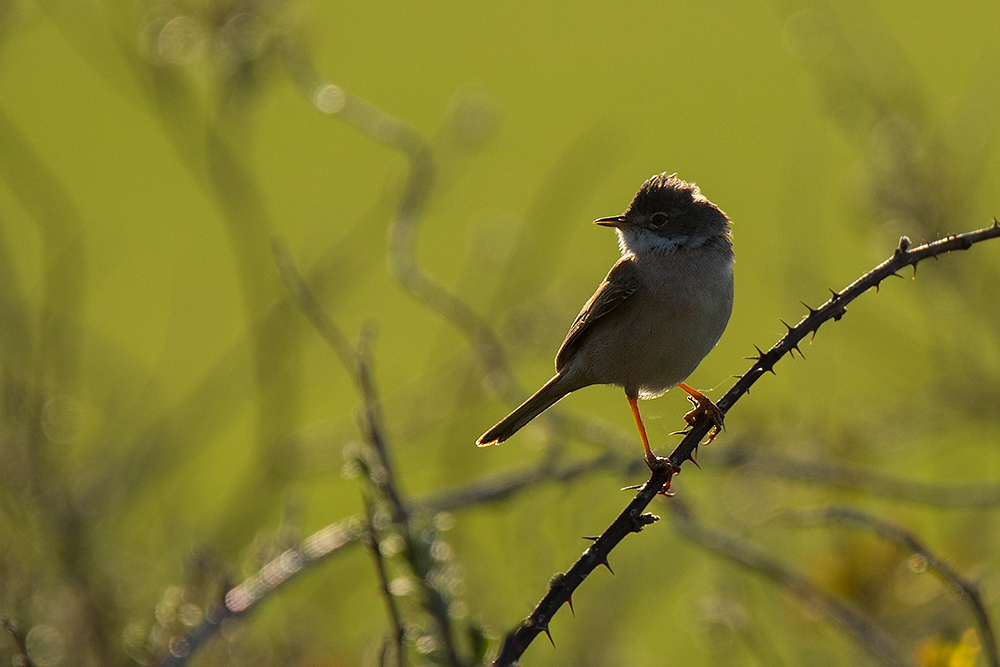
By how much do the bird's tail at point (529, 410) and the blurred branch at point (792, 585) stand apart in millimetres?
522

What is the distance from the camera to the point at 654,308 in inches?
129

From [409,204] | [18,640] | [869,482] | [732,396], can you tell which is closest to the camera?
[18,640]

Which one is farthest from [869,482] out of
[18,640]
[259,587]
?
[18,640]

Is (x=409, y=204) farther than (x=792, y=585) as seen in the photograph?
Yes

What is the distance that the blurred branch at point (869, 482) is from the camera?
367cm

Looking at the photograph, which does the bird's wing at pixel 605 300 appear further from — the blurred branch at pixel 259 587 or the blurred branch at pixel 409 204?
the blurred branch at pixel 259 587

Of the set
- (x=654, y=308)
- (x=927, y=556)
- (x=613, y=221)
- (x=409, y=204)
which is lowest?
(x=927, y=556)

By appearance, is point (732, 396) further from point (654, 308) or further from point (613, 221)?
point (613, 221)

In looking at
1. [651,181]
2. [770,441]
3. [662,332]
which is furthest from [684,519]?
[770,441]

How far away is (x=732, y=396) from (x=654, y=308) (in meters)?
1.04

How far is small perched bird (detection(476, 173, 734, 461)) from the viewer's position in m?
3.19

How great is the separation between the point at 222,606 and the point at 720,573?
7.95 ft

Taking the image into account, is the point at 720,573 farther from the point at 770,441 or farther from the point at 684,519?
the point at 770,441

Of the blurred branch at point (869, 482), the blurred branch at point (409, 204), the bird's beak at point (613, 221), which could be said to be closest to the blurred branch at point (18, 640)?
the blurred branch at point (409, 204)
